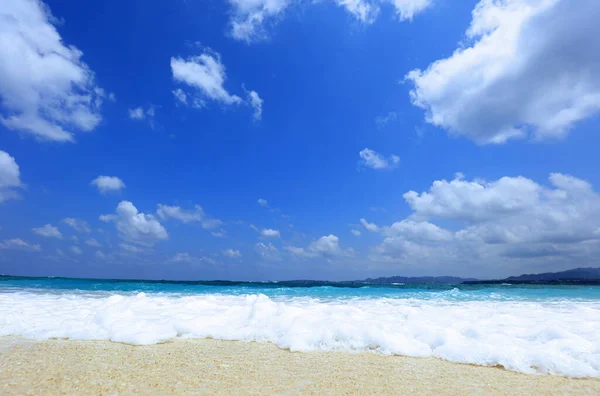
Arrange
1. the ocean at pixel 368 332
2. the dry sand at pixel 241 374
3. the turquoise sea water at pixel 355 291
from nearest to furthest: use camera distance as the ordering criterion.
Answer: the dry sand at pixel 241 374
the ocean at pixel 368 332
the turquoise sea water at pixel 355 291

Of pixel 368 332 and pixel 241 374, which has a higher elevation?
pixel 368 332

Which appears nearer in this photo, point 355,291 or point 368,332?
point 368,332

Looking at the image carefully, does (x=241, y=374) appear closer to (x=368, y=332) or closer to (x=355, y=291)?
(x=368, y=332)

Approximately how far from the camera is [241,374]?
3.75 metres

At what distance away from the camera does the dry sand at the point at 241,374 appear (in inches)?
130

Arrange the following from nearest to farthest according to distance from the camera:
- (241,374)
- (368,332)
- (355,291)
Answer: (241,374)
(368,332)
(355,291)

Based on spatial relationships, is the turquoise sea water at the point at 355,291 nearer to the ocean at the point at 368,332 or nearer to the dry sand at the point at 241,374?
the ocean at the point at 368,332

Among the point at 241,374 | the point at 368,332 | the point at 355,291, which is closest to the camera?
the point at 241,374

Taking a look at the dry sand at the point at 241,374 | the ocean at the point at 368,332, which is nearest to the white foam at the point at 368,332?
the ocean at the point at 368,332

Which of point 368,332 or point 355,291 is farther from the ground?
point 368,332

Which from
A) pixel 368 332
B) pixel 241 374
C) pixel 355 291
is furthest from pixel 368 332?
pixel 355 291

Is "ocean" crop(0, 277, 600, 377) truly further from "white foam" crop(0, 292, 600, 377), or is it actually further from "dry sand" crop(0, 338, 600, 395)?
"dry sand" crop(0, 338, 600, 395)

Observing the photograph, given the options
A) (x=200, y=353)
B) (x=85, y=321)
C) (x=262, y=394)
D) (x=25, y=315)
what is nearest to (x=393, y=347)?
(x=262, y=394)

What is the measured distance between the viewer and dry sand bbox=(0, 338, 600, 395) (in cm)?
331
